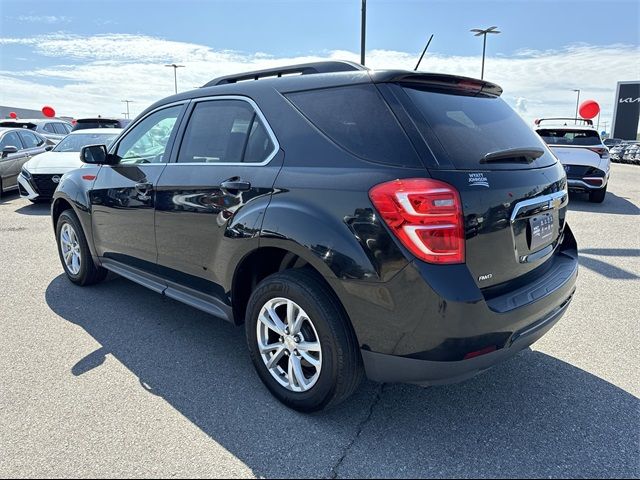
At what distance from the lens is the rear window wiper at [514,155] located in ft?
7.54

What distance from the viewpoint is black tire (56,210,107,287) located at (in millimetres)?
4406

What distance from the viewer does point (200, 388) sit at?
283cm

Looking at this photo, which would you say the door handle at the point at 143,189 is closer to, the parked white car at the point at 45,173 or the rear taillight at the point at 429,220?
the rear taillight at the point at 429,220

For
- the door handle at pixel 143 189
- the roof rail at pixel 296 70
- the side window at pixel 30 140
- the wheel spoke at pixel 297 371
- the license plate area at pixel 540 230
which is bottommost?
the wheel spoke at pixel 297 371

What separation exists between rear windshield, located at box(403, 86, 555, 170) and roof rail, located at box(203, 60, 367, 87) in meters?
0.47

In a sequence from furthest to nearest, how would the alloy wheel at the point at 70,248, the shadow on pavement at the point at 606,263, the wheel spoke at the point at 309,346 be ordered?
the shadow on pavement at the point at 606,263, the alloy wheel at the point at 70,248, the wheel spoke at the point at 309,346

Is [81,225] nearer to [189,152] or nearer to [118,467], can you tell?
[189,152]

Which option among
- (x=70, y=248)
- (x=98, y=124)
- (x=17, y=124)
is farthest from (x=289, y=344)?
(x=17, y=124)

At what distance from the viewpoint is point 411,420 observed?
99.2 inches

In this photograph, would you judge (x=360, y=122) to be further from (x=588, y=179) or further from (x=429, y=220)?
(x=588, y=179)

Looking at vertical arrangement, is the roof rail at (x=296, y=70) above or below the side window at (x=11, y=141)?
above

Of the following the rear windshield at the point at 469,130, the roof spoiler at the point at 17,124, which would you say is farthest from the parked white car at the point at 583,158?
the roof spoiler at the point at 17,124

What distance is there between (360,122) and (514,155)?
83 cm

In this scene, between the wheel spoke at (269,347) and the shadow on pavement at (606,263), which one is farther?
the shadow on pavement at (606,263)
